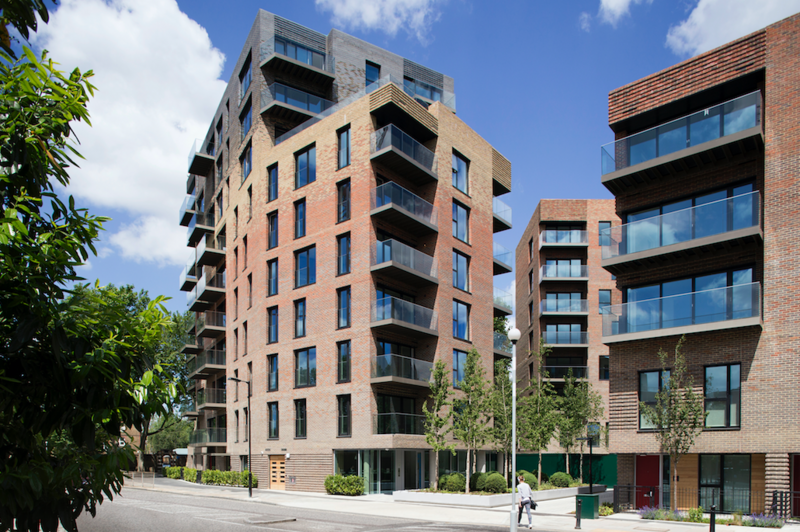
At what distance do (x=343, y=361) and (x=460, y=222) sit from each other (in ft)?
42.0

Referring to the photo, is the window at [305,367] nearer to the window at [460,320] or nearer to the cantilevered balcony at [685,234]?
the window at [460,320]

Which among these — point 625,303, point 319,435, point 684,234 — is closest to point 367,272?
point 319,435

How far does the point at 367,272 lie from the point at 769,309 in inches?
761

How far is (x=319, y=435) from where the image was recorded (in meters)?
35.5

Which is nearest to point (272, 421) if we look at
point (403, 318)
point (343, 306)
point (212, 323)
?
point (343, 306)

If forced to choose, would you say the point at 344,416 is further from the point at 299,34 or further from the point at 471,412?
the point at 299,34

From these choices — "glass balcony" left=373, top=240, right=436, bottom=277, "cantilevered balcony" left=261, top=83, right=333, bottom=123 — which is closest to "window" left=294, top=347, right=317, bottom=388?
"glass balcony" left=373, top=240, right=436, bottom=277

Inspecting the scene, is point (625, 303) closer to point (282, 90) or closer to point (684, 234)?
point (684, 234)

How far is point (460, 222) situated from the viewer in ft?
136

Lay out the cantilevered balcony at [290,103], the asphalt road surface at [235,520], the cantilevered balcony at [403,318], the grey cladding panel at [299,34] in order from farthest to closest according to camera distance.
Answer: the grey cladding panel at [299,34] < the cantilevered balcony at [290,103] < the cantilevered balcony at [403,318] < the asphalt road surface at [235,520]

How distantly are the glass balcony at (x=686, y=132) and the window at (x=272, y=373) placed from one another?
23810mm

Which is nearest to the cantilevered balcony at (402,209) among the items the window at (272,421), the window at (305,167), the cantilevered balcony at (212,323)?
the window at (305,167)

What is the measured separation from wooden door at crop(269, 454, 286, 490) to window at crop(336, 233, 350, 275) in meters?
12.4

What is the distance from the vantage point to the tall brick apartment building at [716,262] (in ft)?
72.2
